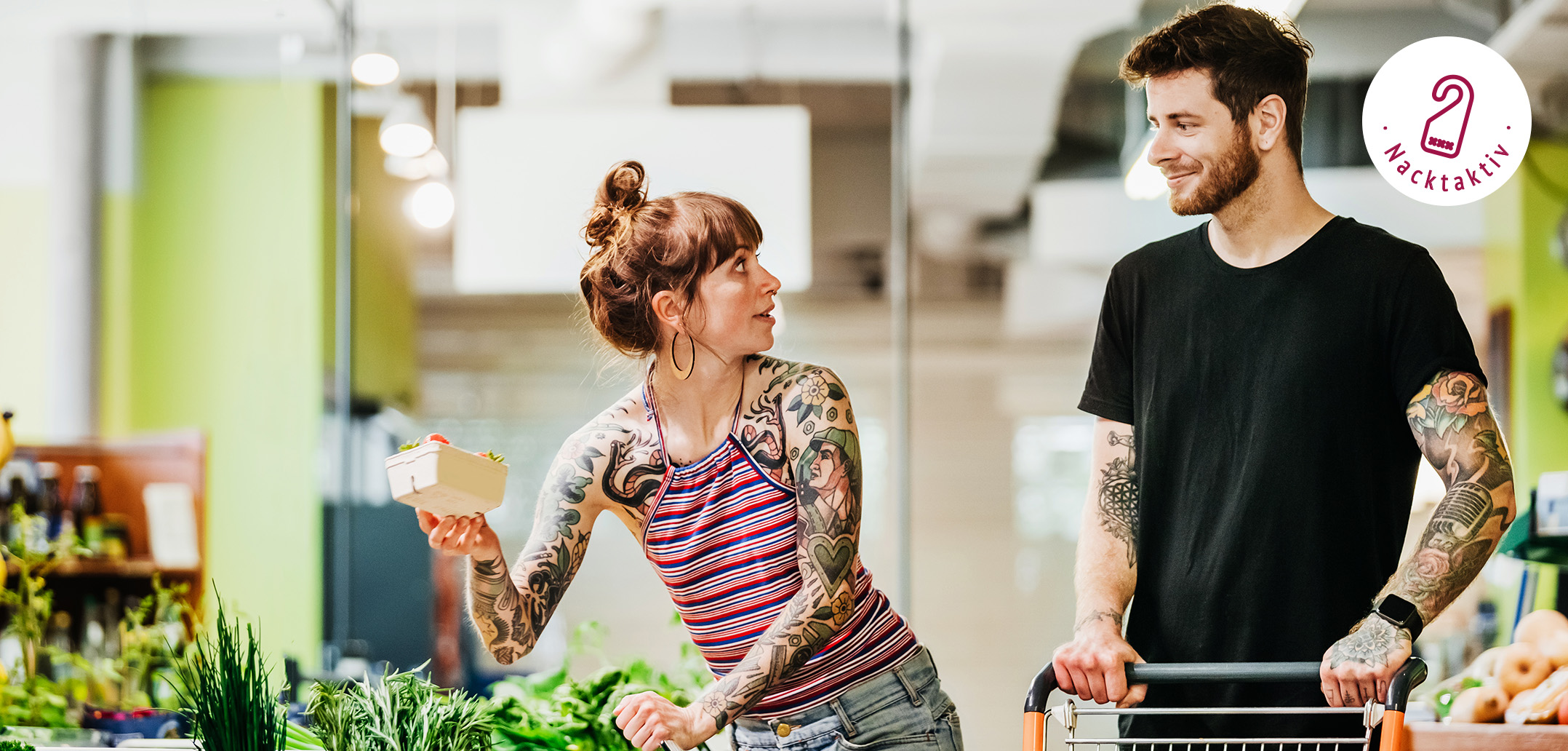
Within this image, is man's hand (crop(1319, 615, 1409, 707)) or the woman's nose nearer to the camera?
man's hand (crop(1319, 615, 1409, 707))

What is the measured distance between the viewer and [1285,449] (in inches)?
71.0

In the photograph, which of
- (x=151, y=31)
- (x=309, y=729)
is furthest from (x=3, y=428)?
(x=151, y=31)

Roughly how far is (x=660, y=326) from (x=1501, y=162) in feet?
5.19

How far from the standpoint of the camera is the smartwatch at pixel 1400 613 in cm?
162

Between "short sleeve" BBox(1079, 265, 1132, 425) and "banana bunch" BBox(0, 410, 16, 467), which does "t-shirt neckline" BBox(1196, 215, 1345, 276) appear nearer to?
"short sleeve" BBox(1079, 265, 1132, 425)

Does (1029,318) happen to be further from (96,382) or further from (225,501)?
(96,382)

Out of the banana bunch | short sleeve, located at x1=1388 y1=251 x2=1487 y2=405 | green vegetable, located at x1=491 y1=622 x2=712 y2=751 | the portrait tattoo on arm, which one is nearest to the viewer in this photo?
short sleeve, located at x1=1388 y1=251 x2=1487 y2=405

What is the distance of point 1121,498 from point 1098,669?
1.14ft

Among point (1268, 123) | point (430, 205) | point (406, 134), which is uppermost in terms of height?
point (406, 134)

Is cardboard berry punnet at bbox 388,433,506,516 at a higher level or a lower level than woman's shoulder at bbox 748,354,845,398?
lower

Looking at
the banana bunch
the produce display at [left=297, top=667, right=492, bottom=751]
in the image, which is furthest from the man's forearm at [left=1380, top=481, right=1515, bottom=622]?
the banana bunch

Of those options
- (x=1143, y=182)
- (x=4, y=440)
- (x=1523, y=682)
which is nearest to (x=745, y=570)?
(x=1523, y=682)

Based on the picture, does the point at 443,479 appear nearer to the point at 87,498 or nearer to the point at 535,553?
the point at 535,553

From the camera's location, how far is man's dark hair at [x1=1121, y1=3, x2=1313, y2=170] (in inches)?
72.4
